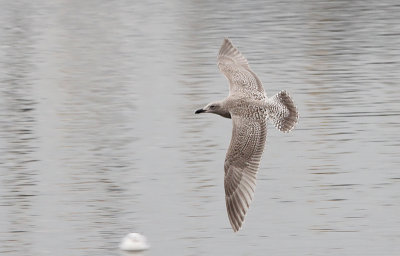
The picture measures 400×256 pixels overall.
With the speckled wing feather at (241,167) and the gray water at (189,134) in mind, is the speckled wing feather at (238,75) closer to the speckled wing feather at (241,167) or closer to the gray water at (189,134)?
the speckled wing feather at (241,167)

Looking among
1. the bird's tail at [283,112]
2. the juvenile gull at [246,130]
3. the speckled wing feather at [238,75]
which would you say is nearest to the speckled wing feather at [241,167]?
the juvenile gull at [246,130]

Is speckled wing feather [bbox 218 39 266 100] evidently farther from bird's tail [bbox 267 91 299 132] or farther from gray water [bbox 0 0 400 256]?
gray water [bbox 0 0 400 256]

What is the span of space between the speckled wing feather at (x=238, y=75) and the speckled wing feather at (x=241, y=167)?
23.4 inches

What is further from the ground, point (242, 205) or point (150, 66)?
point (242, 205)

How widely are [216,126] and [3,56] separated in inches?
276

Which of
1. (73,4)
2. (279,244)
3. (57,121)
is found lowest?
(73,4)

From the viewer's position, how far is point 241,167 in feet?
35.2

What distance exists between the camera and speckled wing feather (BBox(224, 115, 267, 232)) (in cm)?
1066

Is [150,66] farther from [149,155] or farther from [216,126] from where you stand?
[149,155]

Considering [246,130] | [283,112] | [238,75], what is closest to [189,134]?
[238,75]

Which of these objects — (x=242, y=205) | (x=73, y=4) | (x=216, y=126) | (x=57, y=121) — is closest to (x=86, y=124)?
(x=57, y=121)

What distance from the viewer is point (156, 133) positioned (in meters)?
15.3

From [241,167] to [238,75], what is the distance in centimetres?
137

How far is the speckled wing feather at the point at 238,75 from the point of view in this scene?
37.7 feet
